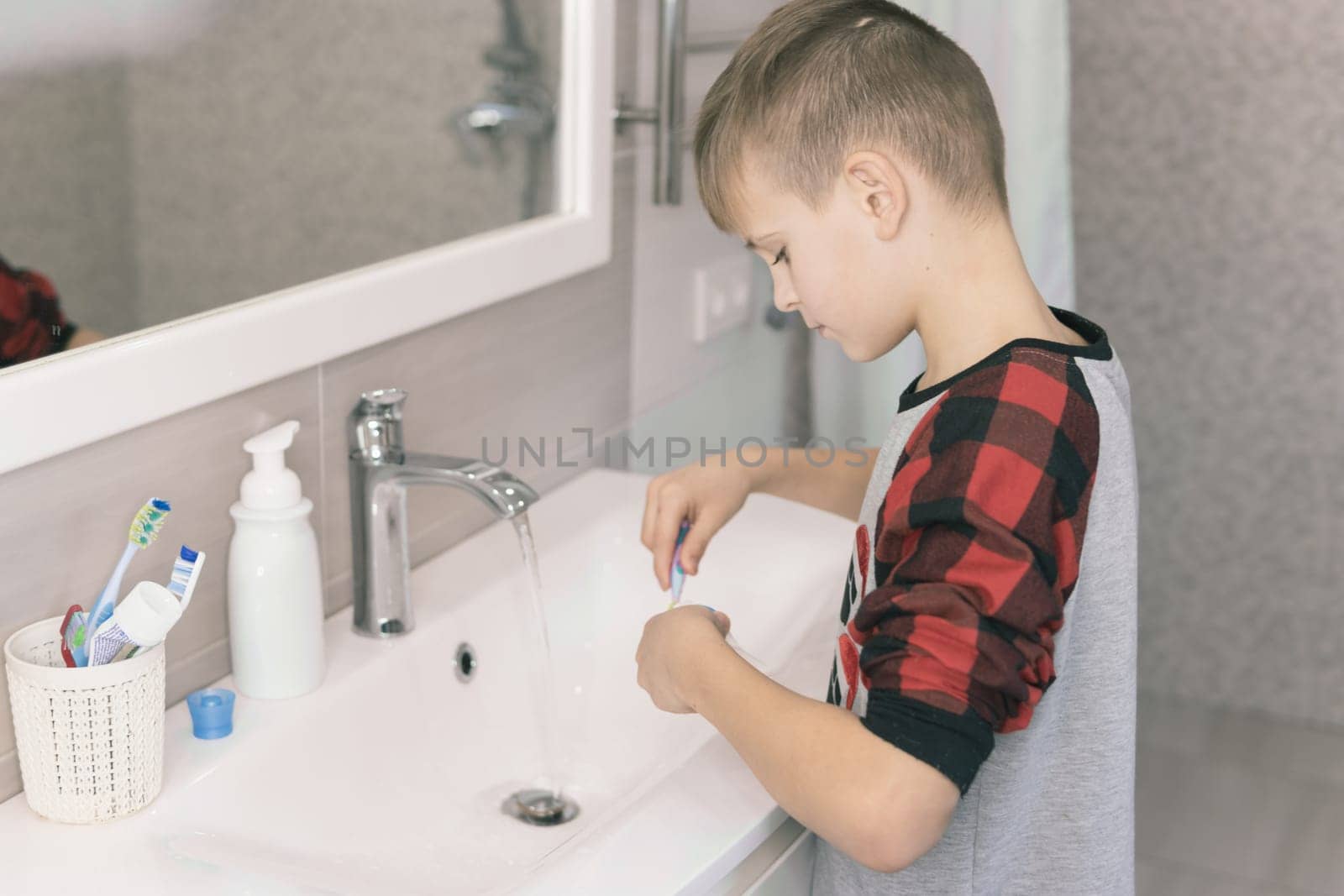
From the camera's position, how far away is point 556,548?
132 cm

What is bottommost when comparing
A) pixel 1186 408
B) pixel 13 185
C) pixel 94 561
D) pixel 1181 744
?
pixel 1181 744

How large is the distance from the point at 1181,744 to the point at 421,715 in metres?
1.78

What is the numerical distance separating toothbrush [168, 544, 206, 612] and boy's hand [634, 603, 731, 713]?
0.94 feet

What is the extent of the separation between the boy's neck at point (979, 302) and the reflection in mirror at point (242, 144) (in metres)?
0.53

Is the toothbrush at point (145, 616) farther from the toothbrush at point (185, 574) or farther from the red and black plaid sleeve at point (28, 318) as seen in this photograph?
the red and black plaid sleeve at point (28, 318)

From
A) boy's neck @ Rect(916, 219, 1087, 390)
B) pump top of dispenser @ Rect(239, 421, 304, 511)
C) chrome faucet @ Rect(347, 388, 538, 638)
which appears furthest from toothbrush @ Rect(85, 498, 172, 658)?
boy's neck @ Rect(916, 219, 1087, 390)

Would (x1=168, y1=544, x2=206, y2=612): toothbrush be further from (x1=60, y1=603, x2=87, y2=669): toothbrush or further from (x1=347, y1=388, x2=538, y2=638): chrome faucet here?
(x1=347, y1=388, x2=538, y2=638): chrome faucet

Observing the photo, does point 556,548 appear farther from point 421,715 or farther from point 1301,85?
point 1301,85

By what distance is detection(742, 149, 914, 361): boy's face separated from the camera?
839mm

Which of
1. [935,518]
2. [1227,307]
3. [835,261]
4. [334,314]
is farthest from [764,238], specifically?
[1227,307]

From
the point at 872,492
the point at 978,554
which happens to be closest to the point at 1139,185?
the point at 872,492

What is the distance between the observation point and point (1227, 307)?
240 cm

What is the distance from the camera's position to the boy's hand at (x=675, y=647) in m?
0.87

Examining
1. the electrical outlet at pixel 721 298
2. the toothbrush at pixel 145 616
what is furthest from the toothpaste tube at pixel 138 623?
the electrical outlet at pixel 721 298
